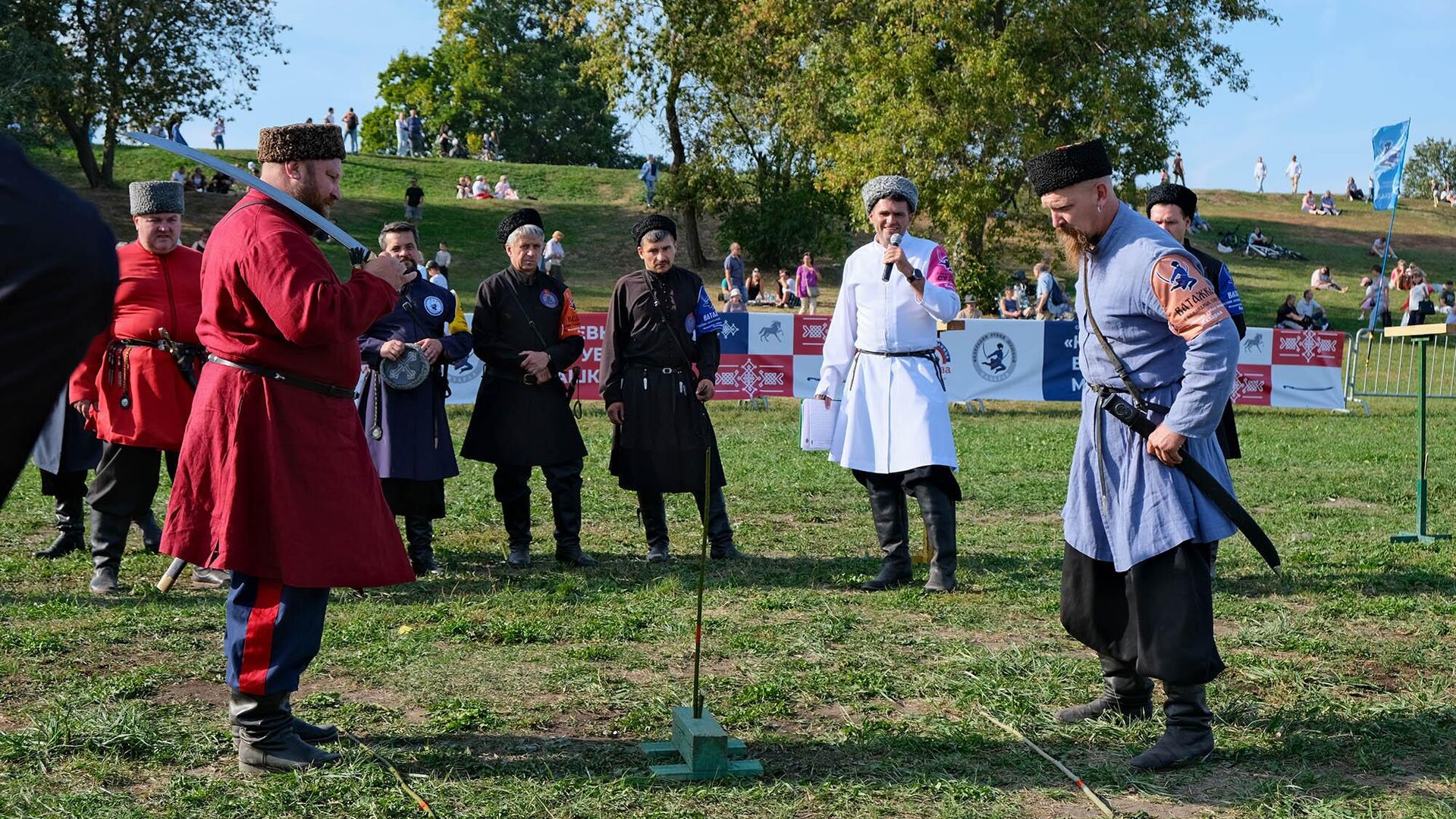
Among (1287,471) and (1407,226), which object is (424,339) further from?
(1407,226)

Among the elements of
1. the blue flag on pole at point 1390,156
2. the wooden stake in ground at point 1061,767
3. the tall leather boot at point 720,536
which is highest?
the blue flag on pole at point 1390,156

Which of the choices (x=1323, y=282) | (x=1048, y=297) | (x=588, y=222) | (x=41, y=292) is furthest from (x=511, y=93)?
(x=41, y=292)

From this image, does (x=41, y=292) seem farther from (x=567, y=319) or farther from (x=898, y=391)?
(x=567, y=319)

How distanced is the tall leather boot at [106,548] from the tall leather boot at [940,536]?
3.91m

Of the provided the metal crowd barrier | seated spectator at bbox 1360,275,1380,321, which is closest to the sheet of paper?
the metal crowd barrier

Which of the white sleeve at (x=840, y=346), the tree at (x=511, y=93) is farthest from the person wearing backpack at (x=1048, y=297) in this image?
the tree at (x=511, y=93)

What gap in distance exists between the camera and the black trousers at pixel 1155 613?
3967 mm

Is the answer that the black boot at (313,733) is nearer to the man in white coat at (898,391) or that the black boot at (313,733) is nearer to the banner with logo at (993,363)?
the man in white coat at (898,391)

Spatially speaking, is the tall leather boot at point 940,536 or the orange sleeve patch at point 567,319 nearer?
the tall leather boot at point 940,536

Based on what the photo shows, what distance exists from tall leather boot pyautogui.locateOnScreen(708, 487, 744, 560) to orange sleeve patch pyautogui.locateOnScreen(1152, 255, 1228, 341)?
12.5 ft

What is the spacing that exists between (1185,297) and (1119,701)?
140cm

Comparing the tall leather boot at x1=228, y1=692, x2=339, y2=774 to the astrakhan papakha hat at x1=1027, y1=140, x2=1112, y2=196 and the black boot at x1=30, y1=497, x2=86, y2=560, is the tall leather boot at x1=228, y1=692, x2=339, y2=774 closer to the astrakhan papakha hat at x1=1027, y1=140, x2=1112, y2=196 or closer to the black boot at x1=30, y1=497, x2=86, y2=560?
the astrakhan papakha hat at x1=1027, y1=140, x2=1112, y2=196

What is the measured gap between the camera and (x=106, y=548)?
6.34 meters

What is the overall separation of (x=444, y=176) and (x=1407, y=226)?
34.7 metres
